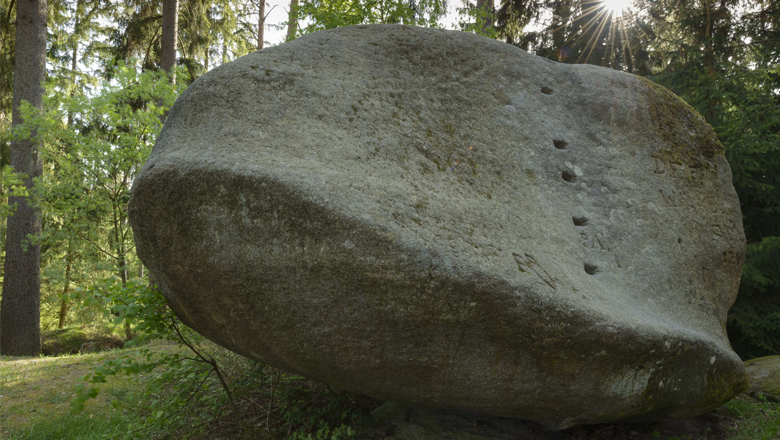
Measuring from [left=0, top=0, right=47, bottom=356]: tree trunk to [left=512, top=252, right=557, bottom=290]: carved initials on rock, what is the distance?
8943 mm

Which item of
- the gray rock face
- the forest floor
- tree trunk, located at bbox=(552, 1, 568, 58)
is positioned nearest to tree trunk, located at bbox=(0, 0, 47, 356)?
the forest floor

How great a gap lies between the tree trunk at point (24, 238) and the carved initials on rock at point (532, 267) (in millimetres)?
8943

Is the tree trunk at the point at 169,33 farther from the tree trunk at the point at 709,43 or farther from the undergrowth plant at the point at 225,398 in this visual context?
the tree trunk at the point at 709,43

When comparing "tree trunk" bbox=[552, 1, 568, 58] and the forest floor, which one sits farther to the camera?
"tree trunk" bbox=[552, 1, 568, 58]

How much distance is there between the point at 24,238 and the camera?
27.5 feet

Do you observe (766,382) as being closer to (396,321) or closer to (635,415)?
(635,415)

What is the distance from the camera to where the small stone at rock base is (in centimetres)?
423

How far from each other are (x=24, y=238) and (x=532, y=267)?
31.2ft

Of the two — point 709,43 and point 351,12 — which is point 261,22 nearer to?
point 351,12

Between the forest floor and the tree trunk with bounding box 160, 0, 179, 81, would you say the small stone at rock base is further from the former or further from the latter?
the tree trunk with bounding box 160, 0, 179, 81

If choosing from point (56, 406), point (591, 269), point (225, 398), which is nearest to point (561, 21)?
point (591, 269)

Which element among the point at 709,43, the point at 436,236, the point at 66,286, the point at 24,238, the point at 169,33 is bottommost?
the point at 66,286

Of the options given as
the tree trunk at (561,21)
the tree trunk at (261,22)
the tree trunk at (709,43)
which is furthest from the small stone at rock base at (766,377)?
the tree trunk at (261,22)

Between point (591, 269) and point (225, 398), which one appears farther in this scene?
point (225, 398)
